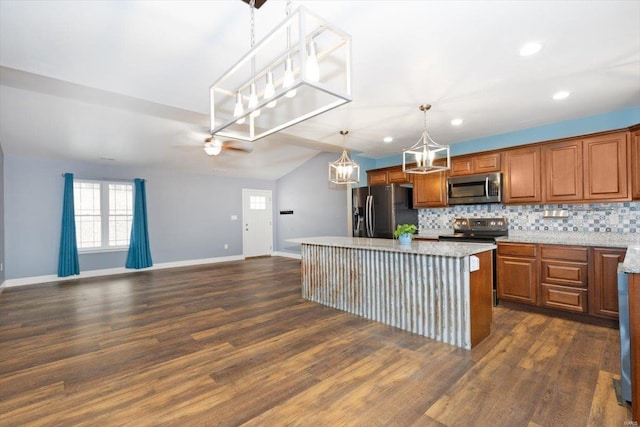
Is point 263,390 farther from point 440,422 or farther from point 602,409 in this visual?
point 602,409

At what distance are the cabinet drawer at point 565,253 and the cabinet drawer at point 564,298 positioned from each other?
0.34 meters

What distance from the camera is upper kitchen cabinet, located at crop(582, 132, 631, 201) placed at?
3271 mm

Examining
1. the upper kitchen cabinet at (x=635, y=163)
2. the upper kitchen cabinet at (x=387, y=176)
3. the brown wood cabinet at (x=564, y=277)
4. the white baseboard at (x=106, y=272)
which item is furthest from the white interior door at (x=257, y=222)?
the upper kitchen cabinet at (x=635, y=163)

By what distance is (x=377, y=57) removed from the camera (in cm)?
241

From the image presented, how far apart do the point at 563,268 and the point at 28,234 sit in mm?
8420

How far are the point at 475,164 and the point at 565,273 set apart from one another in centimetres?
186

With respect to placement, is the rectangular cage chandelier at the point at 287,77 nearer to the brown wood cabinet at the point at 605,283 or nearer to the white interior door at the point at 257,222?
the brown wood cabinet at the point at 605,283

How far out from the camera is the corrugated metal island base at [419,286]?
2658 mm

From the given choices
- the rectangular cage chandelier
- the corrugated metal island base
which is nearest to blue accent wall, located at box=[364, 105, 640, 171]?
the corrugated metal island base

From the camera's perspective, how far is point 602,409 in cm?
178

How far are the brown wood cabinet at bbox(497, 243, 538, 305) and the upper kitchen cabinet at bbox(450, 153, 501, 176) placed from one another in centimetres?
118

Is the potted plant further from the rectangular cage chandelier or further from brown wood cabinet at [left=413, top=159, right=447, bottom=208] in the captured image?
brown wood cabinet at [left=413, top=159, right=447, bottom=208]

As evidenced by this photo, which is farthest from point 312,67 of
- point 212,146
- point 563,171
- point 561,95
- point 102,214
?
point 102,214

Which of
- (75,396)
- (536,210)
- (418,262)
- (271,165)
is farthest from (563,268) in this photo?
(271,165)
